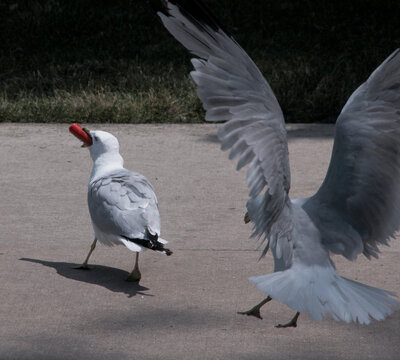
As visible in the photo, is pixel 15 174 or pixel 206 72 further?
pixel 15 174

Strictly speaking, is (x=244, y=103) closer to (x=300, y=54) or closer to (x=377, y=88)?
(x=377, y=88)

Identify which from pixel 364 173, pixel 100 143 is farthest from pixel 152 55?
pixel 364 173

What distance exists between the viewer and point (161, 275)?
4988 mm

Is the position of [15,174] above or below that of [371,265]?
below

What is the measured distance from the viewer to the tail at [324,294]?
138 inches

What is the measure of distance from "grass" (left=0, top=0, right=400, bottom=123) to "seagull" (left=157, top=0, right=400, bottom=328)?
5.19 meters

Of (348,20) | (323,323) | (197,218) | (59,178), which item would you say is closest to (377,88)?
(323,323)

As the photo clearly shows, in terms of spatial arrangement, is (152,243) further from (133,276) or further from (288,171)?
(288,171)

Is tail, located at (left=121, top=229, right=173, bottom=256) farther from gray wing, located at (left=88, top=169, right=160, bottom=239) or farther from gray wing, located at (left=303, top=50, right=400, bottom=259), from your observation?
gray wing, located at (left=303, top=50, right=400, bottom=259)

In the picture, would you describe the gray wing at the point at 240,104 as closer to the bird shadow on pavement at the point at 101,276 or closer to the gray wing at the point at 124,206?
the gray wing at the point at 124,206

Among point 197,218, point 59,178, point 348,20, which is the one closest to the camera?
point 197,218

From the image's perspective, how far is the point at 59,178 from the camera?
700cm

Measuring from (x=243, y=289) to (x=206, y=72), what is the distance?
1652mm

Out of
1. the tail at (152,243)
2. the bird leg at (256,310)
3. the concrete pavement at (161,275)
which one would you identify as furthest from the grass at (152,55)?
the bird leg at (256,310)
